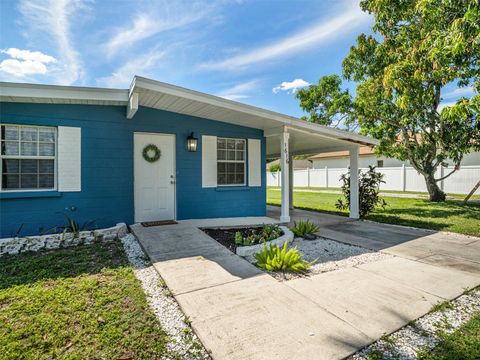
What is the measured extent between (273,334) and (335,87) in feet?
62.3

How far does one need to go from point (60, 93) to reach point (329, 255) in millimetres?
5695

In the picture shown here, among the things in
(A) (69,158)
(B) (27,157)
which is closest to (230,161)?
(A) (69,158)

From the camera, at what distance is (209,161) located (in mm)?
7129

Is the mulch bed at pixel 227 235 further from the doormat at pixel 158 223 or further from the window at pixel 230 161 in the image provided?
the window at pixel 230 161

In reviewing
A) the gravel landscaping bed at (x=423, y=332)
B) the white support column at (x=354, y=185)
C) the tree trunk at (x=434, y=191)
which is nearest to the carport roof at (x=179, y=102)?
the white support column at (x=354, y=185)

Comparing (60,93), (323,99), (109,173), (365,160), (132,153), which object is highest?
(323,99)

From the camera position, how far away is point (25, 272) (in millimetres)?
3641

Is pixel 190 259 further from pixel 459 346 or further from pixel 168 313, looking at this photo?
pixel 459 346

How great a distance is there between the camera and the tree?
21.7 ft

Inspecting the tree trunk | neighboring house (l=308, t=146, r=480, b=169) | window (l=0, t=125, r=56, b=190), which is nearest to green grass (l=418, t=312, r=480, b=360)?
window (l=0, t=125, r=56, b=190)

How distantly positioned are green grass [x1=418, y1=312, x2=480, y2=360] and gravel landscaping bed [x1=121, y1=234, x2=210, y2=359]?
175 centimetres

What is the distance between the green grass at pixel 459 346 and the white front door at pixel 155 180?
5663 mm

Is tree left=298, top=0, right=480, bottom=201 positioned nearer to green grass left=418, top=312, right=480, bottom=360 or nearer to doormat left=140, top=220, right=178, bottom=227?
green grass left=418, top=312, right=480, bottom=360

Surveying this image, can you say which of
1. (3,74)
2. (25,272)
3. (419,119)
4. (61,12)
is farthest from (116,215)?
(419,119)
